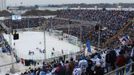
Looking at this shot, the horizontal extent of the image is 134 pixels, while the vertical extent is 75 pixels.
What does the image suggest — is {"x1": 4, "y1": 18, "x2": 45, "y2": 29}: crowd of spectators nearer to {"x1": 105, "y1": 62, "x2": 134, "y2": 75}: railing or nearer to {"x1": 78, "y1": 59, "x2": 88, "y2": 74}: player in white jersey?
{"x1": 78, "y1": 59, "x2": 88, "y2": 74}: player in white jersey

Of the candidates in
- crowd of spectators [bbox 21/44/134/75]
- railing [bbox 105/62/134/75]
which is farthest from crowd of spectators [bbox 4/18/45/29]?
railing [bbox 105/62/134/75]

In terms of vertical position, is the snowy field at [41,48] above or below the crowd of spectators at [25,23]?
above

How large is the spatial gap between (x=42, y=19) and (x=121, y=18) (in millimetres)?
33439

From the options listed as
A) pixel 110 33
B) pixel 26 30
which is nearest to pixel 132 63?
pixel 110 33

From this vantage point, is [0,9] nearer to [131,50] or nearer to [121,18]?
[121,18]

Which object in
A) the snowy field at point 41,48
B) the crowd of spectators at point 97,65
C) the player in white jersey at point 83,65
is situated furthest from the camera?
the snowy field at point 41,48

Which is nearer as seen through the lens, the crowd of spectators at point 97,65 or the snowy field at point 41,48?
the crowd of spectators at point 97,65

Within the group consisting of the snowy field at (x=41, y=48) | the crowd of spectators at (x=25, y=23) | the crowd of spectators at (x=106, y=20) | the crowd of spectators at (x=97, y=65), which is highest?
the crowd of spectators at (x=97, y=65)

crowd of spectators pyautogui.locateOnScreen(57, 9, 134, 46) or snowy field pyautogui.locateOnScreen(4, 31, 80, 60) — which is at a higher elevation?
crowd of spectators pyautogui.locateOnScreen(57, 9, 134, 46)

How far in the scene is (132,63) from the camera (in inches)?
411

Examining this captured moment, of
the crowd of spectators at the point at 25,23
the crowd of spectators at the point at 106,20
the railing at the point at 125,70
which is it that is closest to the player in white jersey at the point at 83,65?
the railing at the point at 125,70

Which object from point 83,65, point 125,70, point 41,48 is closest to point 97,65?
point 83,65

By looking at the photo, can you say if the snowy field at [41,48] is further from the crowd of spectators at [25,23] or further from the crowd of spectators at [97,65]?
the crowd of spectators at [25,23]

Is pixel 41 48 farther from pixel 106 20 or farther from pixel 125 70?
pixel 125 70
